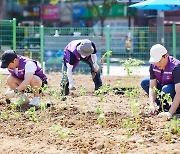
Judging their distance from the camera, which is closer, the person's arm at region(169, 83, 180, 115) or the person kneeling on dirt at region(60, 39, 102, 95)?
the person's arm at region(169, 83, 180, 115)

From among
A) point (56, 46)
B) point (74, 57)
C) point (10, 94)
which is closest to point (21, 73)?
point (10, 94)

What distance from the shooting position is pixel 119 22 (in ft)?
108

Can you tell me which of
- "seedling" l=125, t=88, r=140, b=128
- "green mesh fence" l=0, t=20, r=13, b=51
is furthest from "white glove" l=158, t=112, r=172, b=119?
"green mesh fence" l=0, t=20, r=13, b=51

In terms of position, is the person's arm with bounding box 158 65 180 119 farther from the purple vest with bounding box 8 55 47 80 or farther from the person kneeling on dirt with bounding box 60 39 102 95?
the person kneeling on dirt with bounding box 60 39 102 95

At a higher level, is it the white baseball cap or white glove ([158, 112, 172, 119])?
the white baseball cap

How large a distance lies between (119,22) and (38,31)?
59.0 ft

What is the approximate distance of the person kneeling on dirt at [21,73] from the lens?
6.81 meters

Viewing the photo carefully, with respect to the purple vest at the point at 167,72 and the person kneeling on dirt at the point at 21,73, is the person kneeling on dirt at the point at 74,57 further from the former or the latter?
the purple vest at the point at 167,72

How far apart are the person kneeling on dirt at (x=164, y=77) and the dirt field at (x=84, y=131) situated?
0.22 meters

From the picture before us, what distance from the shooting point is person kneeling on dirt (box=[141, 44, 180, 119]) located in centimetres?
597

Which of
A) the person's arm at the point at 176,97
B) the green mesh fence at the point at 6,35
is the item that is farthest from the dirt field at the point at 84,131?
the green mesh fence at the point at 6,35

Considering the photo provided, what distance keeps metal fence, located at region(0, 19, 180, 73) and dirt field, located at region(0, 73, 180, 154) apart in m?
7.37

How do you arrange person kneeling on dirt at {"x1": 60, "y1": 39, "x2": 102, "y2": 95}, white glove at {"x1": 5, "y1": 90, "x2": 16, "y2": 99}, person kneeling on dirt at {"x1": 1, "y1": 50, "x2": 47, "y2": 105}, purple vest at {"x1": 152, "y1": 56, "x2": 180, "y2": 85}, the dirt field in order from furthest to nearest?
person kneeling on dirt at {"x1": 60, "y1": 39, "x2": 102, "y2": 95} → white glove at {"x1": 5, "y1": 90, "x2": 16, "y2": 99} → person kneeling on dirt at {"x1": 1, "y1": 50, "x2": 47, "y2": 105} → purple vest at {"x1": 152, "y1": 56, "x2": 180, "y2": 85} → the dirt field

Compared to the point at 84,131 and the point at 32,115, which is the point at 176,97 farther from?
the point at 32,115
